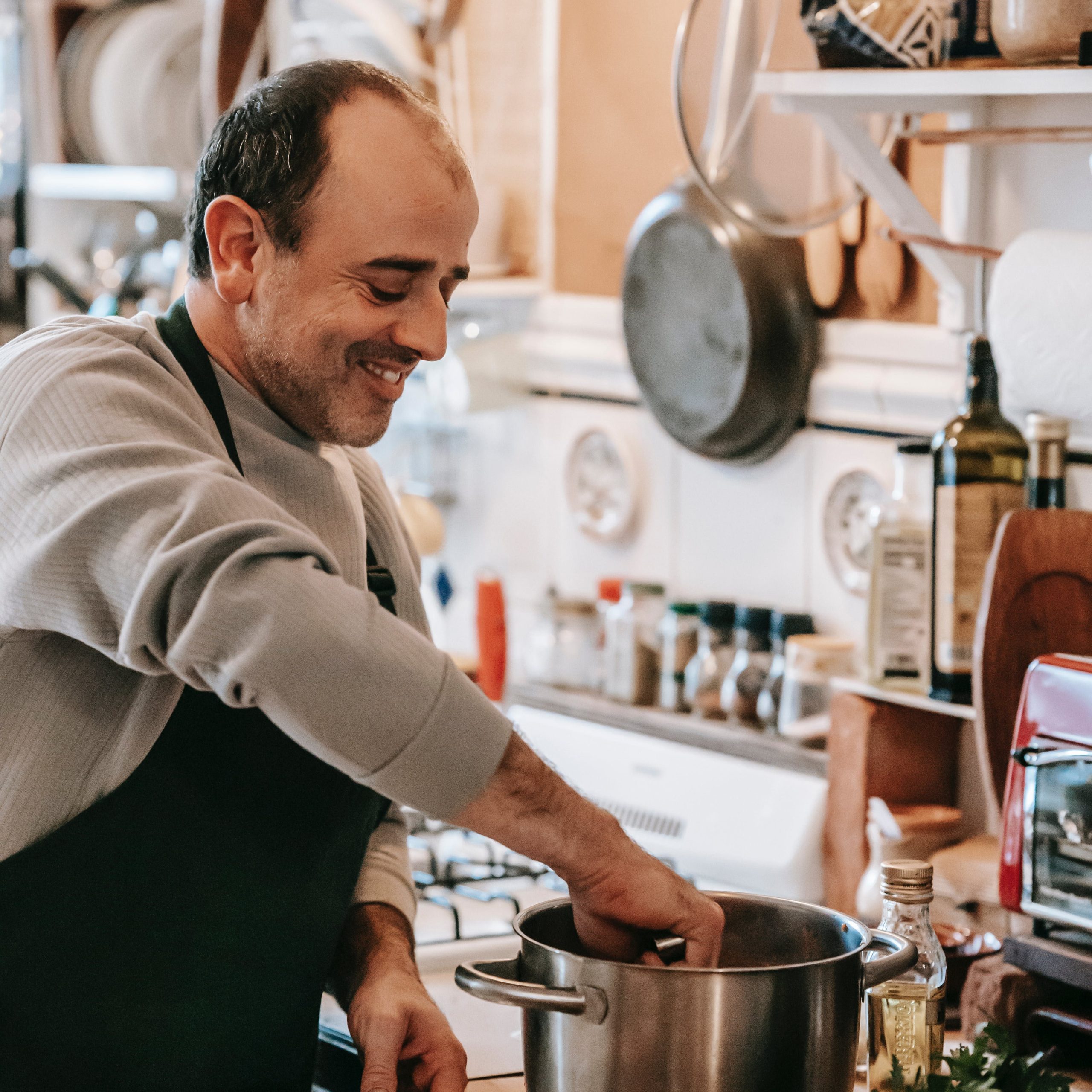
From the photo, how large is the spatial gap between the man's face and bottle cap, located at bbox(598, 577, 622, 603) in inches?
40.8

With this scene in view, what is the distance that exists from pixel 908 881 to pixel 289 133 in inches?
26.5

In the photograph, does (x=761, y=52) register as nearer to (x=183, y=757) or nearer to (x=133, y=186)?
(x=183, y=757)

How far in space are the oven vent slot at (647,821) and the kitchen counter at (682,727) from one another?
0.31 ft

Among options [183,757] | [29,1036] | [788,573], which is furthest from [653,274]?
[29,1036]

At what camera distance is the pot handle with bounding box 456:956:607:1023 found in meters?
0.94

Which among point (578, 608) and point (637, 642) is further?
point (578, 608)

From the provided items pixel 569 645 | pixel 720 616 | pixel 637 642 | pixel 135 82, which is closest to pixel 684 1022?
pixel 720 616

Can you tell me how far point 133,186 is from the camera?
343cm

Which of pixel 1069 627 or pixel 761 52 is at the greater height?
pixel 761 52

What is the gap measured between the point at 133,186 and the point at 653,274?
1760 millimetres

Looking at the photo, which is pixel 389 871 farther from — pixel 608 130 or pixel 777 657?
pixel 608 130

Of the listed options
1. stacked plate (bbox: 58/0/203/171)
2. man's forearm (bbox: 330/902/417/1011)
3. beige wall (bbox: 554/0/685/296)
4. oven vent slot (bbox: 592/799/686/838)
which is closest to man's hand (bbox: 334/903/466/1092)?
man's forearm (bbox: 330/902/417/1011)

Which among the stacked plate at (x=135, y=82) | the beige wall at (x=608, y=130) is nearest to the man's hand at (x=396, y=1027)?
the beige wall at (x=608, y=130)

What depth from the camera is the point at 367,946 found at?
4.14ft
